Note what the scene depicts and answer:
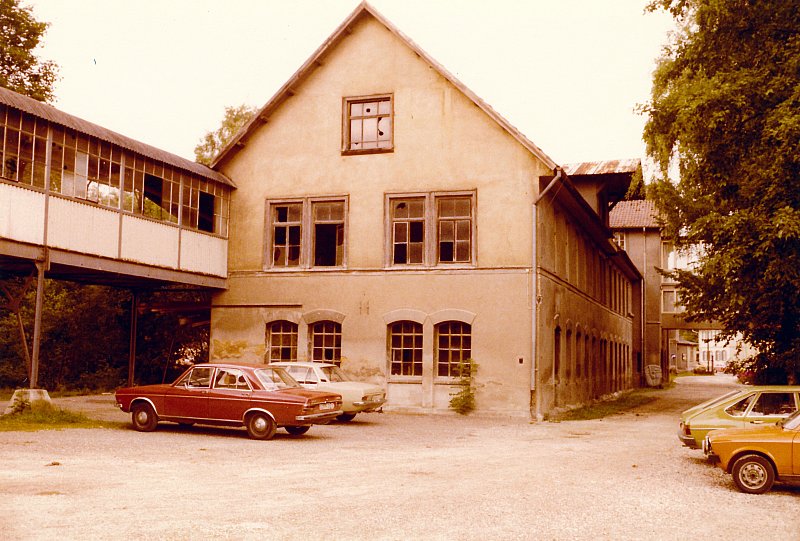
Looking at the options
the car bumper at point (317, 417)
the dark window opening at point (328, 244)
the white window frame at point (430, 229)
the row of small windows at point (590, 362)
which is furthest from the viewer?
the row of small windows at point (590, 362)

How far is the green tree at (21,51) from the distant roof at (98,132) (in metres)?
11.3

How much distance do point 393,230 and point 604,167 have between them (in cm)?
902

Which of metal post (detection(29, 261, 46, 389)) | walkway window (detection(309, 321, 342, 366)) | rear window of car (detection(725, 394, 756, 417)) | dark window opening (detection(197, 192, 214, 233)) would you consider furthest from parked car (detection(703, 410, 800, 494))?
dark window opening (detection(197, 192, 214, 233))

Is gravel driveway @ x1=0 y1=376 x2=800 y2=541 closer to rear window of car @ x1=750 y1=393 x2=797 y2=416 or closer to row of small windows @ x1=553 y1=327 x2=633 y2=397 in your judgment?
rear window of car @ x1=750 y1=393 x2=797 y2=416

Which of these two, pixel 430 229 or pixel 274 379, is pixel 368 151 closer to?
pixel 430 229

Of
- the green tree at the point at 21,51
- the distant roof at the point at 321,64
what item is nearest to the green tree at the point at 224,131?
the green tree at the point at 21,51

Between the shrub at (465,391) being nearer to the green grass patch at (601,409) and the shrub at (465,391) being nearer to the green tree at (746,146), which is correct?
the green grass patch at (601,409)

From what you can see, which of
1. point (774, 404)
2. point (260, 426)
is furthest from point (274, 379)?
point (774, 404)

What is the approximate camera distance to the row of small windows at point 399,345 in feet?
79.3

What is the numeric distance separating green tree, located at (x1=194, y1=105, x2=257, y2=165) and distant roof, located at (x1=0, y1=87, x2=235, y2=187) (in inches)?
766

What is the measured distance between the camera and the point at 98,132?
2092 centimetres

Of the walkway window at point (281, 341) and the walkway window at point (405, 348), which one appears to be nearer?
the walkway window at point (405, 348)

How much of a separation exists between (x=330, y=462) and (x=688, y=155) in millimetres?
14078

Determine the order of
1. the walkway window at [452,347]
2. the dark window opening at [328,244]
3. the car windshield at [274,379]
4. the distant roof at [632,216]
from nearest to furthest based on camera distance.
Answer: the car windshield at [274,379] → the walkway window at [452,347] → the dark window opening at [328,244] → the distant roof at [632,216]
